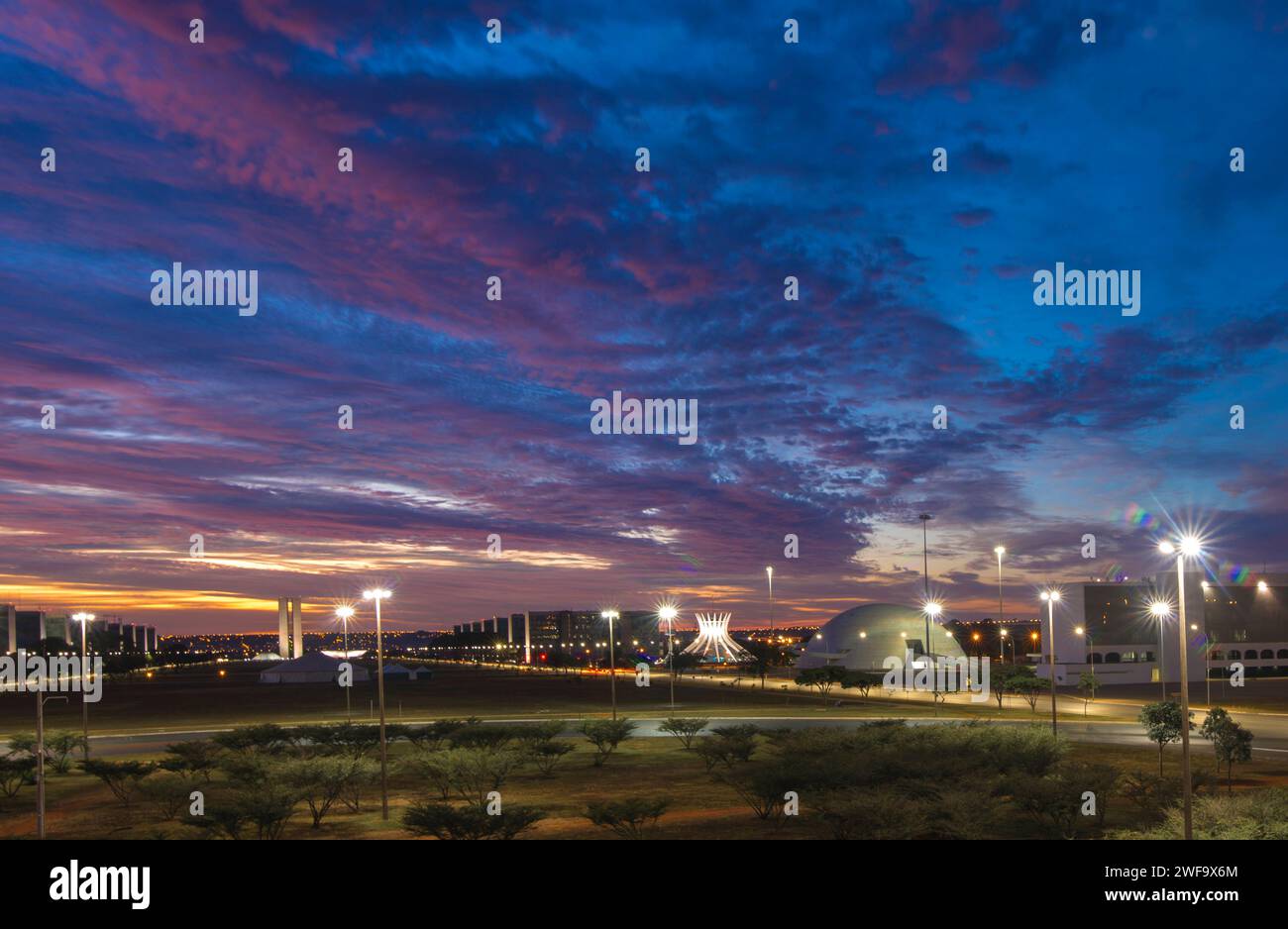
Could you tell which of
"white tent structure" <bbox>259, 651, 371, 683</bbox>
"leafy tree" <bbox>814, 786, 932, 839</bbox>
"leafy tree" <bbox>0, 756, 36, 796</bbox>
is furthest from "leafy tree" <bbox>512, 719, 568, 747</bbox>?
"white tent structure" <bbox>259, 651, 371, 683</bbox>

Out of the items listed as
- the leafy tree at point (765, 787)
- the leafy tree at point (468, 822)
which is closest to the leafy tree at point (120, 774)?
the leafy tree at point (468, 822)

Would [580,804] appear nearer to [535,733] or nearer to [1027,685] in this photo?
[535,733]

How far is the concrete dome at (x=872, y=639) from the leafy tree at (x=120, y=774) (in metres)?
87.5

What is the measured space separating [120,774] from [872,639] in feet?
307

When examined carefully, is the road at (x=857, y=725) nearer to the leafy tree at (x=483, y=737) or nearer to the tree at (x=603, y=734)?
the tree at (x=603, y=734)

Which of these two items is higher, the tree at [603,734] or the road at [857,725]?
the tree at [603,734]

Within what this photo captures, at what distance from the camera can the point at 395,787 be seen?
33.4m


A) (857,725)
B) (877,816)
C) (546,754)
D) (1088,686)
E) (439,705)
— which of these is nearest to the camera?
(877,816)

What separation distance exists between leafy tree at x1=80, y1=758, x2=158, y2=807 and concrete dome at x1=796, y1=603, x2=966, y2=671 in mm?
87466

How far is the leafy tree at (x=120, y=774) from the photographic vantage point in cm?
3195

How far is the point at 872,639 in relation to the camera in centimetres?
11250

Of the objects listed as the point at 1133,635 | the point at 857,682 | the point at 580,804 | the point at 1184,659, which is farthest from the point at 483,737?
the point at 1133,635
